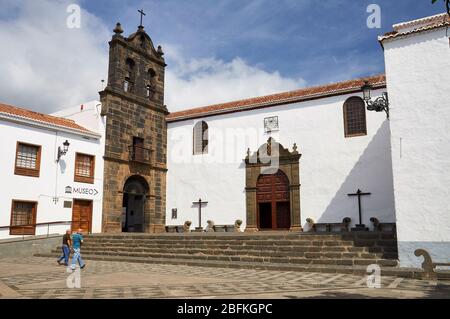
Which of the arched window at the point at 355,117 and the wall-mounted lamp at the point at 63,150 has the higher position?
the arched window at the point at 355,117

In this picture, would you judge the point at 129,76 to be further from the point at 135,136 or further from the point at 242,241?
the point at 242,241

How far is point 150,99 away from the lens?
72.1 ft

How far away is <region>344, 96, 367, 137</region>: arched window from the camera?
17.2 meters

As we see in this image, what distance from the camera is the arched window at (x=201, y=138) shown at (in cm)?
2095

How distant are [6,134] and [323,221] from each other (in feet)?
41.3

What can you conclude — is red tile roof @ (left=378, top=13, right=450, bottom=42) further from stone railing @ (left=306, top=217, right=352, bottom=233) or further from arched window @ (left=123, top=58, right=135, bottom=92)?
arched window @ (left=123, top=58, right=135, bottom=92)

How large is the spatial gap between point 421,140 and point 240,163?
10152 mm

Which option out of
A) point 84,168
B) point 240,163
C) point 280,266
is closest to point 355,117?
point 240,163

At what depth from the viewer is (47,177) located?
16.9 metres

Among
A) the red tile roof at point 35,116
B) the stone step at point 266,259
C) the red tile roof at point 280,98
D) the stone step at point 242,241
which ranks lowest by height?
the stone step at point 266,259

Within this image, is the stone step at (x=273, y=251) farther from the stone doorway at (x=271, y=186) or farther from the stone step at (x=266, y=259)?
the stone doorway at (x=271, y=186)

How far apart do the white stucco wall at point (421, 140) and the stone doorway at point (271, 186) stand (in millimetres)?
7761

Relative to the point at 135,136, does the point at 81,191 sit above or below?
below

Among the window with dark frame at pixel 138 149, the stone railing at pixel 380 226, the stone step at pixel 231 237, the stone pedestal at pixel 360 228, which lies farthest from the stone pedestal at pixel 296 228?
the window with dark frame at pixel 138 149
